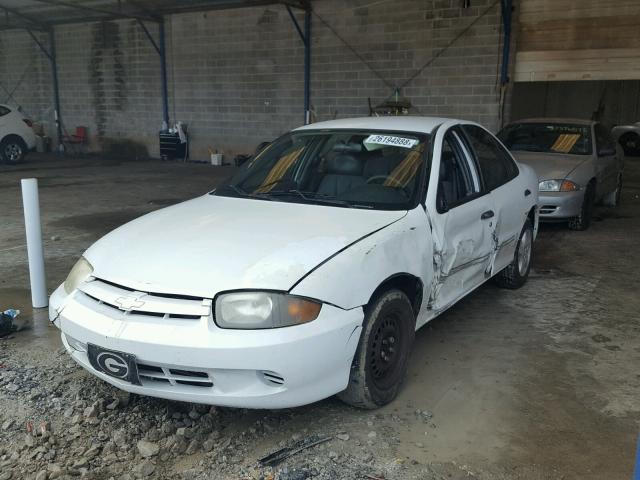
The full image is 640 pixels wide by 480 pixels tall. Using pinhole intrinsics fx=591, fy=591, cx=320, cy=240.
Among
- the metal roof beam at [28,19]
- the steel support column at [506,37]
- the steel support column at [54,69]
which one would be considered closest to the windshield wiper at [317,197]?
the steel support column at [506,37]

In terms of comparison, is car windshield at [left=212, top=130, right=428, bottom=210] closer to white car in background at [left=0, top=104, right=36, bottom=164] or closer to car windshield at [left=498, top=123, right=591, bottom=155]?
car windshield at [left=498, top=123, right=591, bottom=155]

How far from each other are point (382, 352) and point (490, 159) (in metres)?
2.13

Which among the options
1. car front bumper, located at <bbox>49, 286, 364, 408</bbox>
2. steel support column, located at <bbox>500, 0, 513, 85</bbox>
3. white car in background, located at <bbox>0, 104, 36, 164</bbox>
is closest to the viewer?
car front bumper, located at <bbox>49, 286, 364, 408</bbox>

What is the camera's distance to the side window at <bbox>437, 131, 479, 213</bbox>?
3617 mm

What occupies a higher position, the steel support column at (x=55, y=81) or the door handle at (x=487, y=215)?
the steel support column at (x=55, y=81)

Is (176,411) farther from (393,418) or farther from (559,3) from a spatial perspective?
(559,3)

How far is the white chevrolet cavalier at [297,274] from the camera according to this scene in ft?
8.38

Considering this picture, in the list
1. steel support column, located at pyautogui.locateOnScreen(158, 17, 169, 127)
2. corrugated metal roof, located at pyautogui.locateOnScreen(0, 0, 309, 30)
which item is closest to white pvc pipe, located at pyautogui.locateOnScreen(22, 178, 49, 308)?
corrugated metal roof, located at pyautogui.locateOnScreen(0, 0, 309, 30)

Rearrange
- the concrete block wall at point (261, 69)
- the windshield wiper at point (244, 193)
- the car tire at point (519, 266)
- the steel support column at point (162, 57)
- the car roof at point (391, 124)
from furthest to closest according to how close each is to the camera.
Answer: the steel support column at point (162, 57) < the concrete block wall at point (261, 69) < the car tire at point (519, 266) < the car roof at point (391, 124) < the windshield wiper at point (244, 193)

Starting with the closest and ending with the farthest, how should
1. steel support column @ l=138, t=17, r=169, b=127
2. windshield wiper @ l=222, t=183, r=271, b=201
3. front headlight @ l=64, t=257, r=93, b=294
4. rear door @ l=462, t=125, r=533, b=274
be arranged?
front headlight @ l=64, t=257, r=93, b=294
windshield wiper @ l=222, t=183, r=271, b=201
rear door @ l=462, t=125, r=533, b=274
steel support column @ l=138, t=17, r=169, b=127

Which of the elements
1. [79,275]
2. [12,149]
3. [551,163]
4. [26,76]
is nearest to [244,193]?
[79,275]

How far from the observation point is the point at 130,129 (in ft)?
58.9

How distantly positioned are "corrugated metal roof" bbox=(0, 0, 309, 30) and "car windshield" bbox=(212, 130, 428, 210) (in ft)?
34.0

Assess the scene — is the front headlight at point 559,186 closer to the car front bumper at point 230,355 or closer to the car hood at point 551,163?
the car hood at point 551,163
